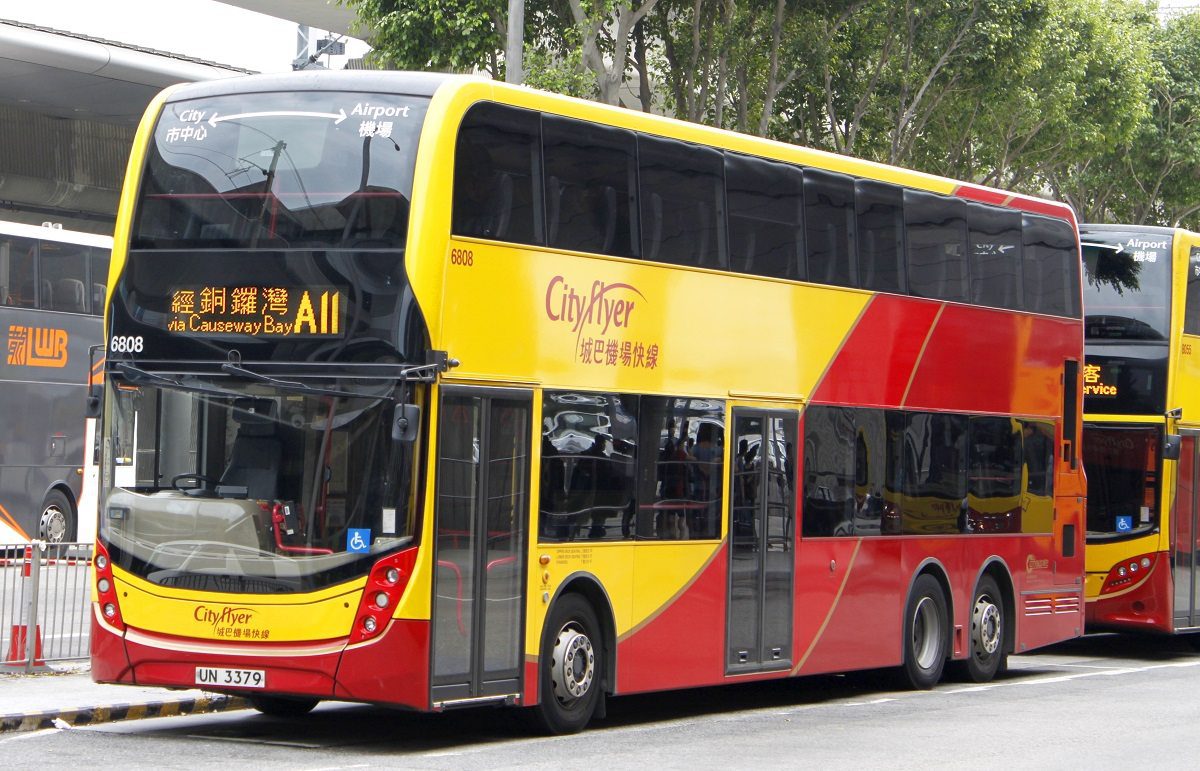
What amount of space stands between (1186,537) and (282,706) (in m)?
12.4

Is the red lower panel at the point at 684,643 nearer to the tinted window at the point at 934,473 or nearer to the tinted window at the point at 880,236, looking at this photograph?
the tinted window at the point at 934,473

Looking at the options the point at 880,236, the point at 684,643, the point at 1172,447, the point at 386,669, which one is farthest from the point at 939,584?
the point at 386,669

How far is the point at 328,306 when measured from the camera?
11.2 meters

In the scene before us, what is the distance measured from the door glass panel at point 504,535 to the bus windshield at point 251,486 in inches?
32.7

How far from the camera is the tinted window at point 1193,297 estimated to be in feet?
69.7

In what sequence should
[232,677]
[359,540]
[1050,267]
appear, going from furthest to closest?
[1050,267] → [232,677] → [359,540]

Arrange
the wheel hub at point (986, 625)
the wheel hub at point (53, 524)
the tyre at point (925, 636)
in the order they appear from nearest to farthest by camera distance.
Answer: the tyre at point (925, 636) → the wheel hub at point (986, 625) → the wheel hub at point (53, 524)

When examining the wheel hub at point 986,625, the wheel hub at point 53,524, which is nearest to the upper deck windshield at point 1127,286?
the wheel hub at point 986,625

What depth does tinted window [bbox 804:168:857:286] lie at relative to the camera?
15.2 metres

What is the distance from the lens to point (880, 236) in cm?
1611

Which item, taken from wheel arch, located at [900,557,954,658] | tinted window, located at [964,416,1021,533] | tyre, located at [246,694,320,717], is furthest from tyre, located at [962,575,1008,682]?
tyre, located at [246,694,320,717]

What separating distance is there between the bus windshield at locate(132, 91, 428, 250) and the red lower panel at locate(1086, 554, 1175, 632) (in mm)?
12741

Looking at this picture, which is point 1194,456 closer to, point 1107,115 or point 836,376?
point 836,376

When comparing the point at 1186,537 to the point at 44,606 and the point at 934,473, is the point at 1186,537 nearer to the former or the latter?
the point at 934,473
